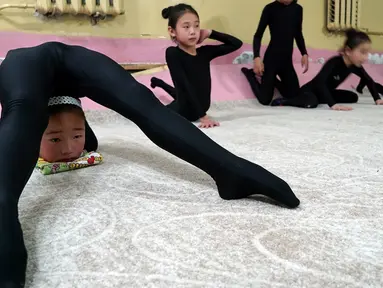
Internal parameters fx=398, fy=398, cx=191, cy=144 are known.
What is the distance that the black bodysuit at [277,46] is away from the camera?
93.2 inches

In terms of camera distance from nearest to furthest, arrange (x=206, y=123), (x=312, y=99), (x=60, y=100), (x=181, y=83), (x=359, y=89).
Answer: (x=60, y=100), (x=206, y=123), (x=181, y=83), (x=312, y=99), (x=359, y=89)

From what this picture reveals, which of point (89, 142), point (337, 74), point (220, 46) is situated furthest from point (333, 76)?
point (89, 142)

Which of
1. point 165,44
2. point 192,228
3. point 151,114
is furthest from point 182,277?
point 165,44

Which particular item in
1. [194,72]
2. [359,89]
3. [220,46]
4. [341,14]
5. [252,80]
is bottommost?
[359,89]

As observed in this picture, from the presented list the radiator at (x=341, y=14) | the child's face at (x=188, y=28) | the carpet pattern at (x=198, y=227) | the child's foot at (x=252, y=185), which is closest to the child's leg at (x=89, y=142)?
the carpet pattern at (x=198, y=227)

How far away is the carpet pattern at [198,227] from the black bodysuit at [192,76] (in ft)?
2.45

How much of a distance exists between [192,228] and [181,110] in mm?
1232

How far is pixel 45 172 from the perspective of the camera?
84 centimetres

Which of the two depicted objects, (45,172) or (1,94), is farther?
(45,172)

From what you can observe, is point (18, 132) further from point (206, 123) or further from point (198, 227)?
point (206, 123)

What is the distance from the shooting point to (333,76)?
2.35 m

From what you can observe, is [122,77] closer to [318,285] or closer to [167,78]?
[318,285]

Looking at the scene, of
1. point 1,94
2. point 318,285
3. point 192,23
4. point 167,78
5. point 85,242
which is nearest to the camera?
point 318,285

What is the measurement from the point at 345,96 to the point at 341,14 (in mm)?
877
